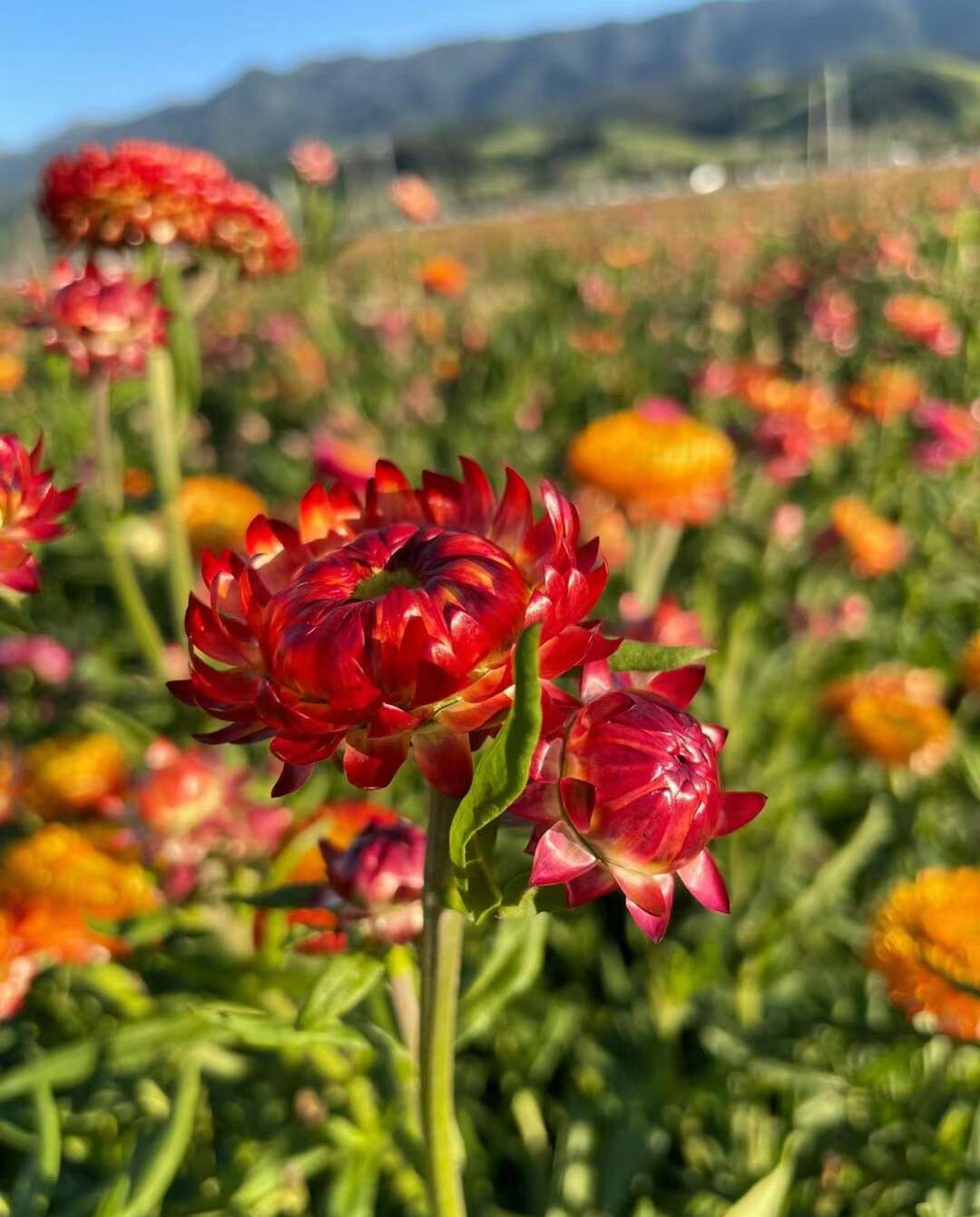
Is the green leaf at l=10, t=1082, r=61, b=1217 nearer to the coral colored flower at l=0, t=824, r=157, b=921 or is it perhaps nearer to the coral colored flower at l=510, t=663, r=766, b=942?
the coral colored flower at l=0, t=824, r=157, b=921

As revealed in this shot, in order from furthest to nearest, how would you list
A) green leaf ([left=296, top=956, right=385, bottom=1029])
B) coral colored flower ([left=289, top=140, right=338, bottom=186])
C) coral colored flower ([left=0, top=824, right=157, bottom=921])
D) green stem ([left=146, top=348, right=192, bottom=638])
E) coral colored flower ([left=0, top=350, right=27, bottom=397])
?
1. coral colored flower ([left=0, top=350, right=27, bottom=397])
2. coral colored flower ([left=289, top=140, right=338, bottom=186])
3. green stem ([left=146, top=348, right=192, bottom=638])
4. coral colored flower ([left=0, top=824, right=157, bottom=921])
5. green leaf ([left=296, top=956, right=385, bottom=1029])

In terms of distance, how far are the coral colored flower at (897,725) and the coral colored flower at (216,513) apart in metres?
1.41

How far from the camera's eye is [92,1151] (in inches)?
62.0

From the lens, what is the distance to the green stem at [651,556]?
8.16 ft

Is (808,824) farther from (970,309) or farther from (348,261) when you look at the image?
(348,261)

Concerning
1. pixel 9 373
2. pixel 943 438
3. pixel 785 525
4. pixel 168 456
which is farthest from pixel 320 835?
pixel 9 373

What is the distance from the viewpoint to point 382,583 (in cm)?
73

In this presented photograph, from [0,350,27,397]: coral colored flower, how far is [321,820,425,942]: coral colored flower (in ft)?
12.7

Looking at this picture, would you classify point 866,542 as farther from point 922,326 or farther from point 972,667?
point 922,326

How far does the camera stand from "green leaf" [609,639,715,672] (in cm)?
74

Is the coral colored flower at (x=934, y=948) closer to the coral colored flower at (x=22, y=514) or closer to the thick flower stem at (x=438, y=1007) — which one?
the thick flower stem at (x=438, y=1007)

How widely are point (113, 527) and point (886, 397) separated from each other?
2.31 metres

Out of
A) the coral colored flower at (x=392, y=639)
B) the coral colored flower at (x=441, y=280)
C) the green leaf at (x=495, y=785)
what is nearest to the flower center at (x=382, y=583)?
the coral colored flower at (x=392, y=639)

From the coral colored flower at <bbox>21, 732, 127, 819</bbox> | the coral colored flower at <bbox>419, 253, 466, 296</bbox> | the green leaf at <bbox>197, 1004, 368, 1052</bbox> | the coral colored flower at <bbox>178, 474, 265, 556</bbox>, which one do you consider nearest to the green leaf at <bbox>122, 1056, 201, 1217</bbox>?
the green leaf at <bbox>197, 1004, 368, 1052</bbox>
